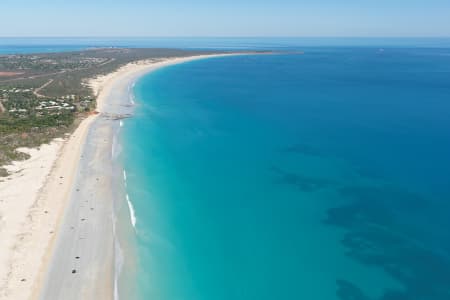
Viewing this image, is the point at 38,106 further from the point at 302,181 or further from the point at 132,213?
the point at 302,181

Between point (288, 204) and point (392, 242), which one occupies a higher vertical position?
point (288, 204)

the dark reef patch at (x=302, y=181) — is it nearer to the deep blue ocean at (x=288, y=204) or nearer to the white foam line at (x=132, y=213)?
the deep blue ocean at (x=288, y=204)

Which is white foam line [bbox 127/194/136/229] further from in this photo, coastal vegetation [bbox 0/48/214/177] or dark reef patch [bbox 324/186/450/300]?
dark reef patch [bbox 324/186/450/300]

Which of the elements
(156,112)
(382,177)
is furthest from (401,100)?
(156,112)

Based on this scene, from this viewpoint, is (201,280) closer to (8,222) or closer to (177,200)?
(177,200)

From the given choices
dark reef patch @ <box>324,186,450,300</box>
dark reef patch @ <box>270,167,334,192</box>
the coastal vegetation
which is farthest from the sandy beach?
dark reef patch @ <box>270,167,334,192</box>

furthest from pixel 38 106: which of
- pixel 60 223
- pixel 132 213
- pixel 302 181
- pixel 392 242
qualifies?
pixel 392 242

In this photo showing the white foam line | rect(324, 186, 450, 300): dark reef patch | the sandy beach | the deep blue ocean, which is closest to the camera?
the sandy beach
